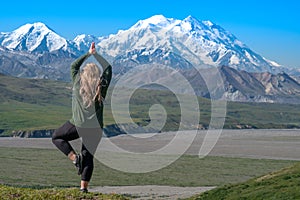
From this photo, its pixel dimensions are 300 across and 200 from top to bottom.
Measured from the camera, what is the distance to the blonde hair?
12.8 m

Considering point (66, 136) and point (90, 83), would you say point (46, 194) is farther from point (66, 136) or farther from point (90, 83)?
point (90, 83)

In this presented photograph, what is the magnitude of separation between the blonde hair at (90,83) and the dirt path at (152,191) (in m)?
47.5

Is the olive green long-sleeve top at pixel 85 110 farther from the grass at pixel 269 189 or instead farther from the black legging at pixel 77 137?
the grass at pixel 269 189

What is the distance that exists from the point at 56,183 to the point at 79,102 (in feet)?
210

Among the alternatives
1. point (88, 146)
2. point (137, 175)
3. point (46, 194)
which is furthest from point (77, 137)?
point (137, 175)

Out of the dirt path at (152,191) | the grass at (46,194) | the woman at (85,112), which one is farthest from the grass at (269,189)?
the woman at (85,112)

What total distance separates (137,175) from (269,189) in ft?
179

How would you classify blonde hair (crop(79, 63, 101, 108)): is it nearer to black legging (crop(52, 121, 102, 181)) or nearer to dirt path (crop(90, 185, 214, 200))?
black legging (crop(52, 121, 102, 181))

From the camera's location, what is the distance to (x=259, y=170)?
303ft

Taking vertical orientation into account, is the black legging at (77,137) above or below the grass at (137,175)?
above

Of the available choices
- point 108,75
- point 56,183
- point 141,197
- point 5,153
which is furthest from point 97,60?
point 5,153

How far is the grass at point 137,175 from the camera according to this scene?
77137 mm

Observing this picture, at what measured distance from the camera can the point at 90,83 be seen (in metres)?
12.8

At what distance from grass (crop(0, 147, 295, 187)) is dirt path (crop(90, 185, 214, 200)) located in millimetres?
4451
